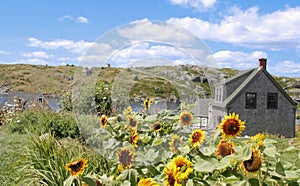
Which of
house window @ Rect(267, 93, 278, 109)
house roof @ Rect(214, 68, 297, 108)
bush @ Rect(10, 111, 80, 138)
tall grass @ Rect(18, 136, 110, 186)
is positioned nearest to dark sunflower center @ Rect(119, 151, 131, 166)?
tall grass @ Rect(18, 136, 110, 186)

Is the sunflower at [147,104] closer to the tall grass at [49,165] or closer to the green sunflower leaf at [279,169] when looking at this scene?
the tall grass at [49,165]

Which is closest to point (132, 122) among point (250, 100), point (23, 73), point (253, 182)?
point (253, 182)

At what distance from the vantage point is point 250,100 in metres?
19.8

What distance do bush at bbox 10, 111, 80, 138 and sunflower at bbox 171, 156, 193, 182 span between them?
4.88 metres

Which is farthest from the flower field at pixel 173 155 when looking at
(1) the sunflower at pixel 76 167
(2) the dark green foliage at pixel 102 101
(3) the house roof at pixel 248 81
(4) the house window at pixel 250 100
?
(4) the house window at pixel 250 100

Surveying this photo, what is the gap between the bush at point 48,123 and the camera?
677 centimetres

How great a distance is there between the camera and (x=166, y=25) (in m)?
2.26

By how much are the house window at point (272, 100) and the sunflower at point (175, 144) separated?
63.6 feet

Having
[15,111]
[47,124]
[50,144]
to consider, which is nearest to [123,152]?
[50,144]

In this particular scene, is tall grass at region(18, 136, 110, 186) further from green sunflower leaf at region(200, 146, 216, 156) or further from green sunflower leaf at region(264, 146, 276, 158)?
green sunflower leaf at region(264, 146, 276, 158)

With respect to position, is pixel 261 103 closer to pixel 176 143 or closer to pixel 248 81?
pixel 248 81

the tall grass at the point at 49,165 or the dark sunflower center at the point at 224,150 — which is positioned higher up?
the dark sunflower center at the point at 224,150

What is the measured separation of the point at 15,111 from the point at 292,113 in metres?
15.9

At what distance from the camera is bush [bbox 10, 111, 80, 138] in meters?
6.77
